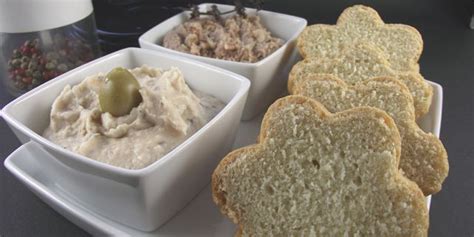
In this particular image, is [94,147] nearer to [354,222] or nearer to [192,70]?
[192,70]

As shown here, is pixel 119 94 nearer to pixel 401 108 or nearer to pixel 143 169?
pixel 143 169

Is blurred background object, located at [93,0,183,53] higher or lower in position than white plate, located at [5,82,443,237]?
higher

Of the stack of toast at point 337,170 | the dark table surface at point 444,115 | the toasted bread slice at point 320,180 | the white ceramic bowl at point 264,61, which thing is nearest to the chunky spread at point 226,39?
the white ceramic bowl at point 264,61

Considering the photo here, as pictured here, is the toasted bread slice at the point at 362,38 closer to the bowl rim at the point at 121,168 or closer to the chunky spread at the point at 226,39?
the chunky spread at the point at 226,39

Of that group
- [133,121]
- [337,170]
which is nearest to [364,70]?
[337,170]

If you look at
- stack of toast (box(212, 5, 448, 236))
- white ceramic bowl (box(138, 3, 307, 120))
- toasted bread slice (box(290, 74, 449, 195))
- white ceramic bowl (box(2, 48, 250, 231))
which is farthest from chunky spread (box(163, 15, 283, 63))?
stack of toast (box(212, 5, 448, 236))

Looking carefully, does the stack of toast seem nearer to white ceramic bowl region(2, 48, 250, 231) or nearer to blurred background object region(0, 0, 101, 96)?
white ceramic bowl region(2, 48, 250, 231)
